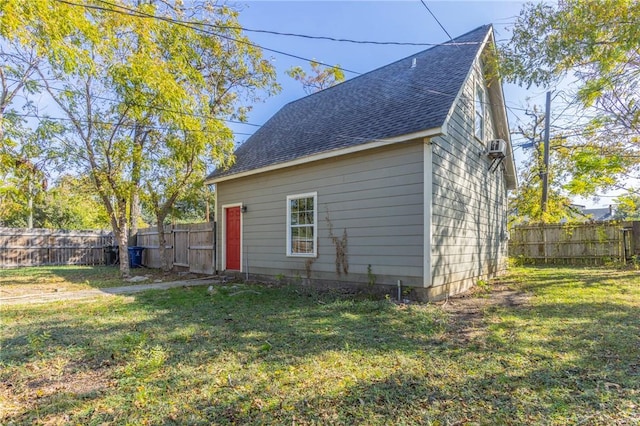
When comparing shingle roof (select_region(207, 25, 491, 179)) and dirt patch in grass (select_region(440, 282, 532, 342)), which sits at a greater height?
shingle roof (select_region(207, 25, 491, 179))

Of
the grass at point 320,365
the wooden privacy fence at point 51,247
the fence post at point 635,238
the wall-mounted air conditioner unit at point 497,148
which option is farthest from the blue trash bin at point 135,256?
the fence post at point 635,238

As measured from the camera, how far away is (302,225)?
24.7 ft

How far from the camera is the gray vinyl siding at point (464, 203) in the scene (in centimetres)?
613

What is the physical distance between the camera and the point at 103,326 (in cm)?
441

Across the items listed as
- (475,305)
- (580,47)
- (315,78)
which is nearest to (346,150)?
(475,305)

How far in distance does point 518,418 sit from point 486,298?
14.8 ft

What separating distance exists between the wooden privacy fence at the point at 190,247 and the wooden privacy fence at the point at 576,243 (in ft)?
36.8

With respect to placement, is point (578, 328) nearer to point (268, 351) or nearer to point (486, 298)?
point (486, 298)

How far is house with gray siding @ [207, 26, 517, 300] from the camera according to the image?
5.90 m

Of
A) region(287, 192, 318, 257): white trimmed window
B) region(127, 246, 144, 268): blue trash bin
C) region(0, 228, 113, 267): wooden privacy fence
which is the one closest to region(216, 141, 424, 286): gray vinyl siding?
region(287, 192, 318, 257): white trimmed window

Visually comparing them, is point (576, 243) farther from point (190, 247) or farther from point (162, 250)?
point (162, 250)

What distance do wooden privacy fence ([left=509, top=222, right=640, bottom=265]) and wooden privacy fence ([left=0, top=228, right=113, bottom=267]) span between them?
17683 mm

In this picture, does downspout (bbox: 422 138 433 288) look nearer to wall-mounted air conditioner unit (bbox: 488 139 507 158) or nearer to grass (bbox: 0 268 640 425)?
grass (bbox: 0 268 640 425)

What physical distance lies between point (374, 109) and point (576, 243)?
956cm
